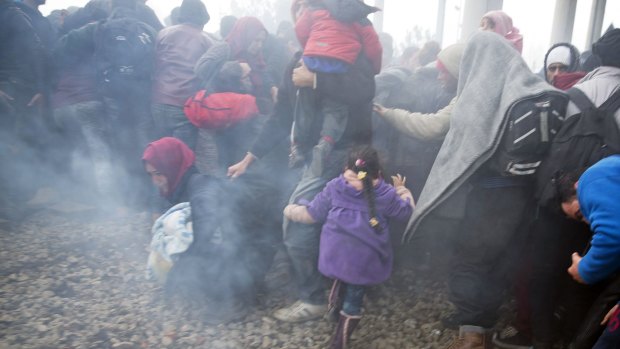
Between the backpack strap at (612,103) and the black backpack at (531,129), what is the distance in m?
0.20

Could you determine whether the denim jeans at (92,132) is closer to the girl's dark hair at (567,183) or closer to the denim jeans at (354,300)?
the denim jeans at (354,300)

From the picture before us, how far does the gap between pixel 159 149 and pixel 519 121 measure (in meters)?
2.71

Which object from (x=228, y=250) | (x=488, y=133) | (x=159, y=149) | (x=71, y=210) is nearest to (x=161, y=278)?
(x=228, y=250)

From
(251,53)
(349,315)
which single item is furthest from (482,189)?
(251,53)

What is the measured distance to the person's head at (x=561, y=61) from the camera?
3.88 metres

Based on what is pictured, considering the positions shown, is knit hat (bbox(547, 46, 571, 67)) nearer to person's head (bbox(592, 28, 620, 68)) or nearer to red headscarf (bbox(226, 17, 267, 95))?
person's head (bbox(592, 28, 620, 68))

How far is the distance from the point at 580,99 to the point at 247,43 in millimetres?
3521

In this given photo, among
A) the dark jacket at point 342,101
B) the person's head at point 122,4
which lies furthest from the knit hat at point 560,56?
the person's head at point 122,4

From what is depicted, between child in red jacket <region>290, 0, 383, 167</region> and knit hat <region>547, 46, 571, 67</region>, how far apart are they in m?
1.84

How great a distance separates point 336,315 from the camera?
322 centimetres

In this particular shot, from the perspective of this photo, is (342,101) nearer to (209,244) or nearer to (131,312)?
(209,244)

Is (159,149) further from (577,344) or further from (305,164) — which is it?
(577,344)

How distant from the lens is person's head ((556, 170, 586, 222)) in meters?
2.25

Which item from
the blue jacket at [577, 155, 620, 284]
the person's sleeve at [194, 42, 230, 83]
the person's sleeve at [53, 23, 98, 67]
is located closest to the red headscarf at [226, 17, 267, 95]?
the person's sleeve at [194, 42, 230, 83]
